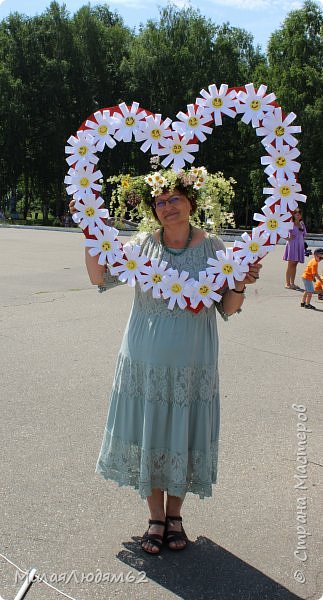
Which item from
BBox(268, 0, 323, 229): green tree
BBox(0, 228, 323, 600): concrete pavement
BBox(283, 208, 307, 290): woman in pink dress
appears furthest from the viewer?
BBox(268, 0, 323, 229): green tree

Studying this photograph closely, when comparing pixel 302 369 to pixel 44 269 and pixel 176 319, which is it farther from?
pixel 44 269

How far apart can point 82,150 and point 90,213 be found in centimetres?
35

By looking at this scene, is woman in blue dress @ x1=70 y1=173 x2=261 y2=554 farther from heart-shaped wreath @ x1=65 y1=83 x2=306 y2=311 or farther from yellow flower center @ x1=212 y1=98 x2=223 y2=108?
yellow flower center @ x1=212 y1=98 x2=223 y2=108

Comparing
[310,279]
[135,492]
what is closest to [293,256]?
[310,279]

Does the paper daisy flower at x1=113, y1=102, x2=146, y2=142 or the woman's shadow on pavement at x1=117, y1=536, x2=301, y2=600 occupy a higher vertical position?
the paper daisy flower at x1=113, y1=102, x2=146, y2=142

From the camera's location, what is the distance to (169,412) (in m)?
3.38

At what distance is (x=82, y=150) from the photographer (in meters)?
3.56

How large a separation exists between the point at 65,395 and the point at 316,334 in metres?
4.42

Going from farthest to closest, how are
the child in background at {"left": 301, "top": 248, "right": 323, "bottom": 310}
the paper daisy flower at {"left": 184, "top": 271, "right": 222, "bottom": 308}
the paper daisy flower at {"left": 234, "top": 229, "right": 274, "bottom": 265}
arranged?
the child in background at {"left": 301, "top": 248, "right": 323, "bottom": 310}, the paper daisy flower at {"left": 234, "top": 229, "right": 274, "bottom": 265}, the paper daisy flower at {"left": 184, "top": 271, "right": 222, "bottom": 308}

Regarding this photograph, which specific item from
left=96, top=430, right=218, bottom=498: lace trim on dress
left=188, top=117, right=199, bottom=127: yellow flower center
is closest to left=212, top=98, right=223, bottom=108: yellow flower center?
left=188, top=117, right=199, bottom=127: yellow flower center

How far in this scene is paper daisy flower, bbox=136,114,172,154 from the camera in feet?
11.6

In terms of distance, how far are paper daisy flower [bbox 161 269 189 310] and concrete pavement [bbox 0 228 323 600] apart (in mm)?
1293

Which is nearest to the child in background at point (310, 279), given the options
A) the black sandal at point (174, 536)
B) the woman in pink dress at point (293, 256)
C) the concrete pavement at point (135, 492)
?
the woman in pink dress at point (293, 256)

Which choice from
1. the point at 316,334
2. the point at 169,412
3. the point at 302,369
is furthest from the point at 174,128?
the point at 316,334
